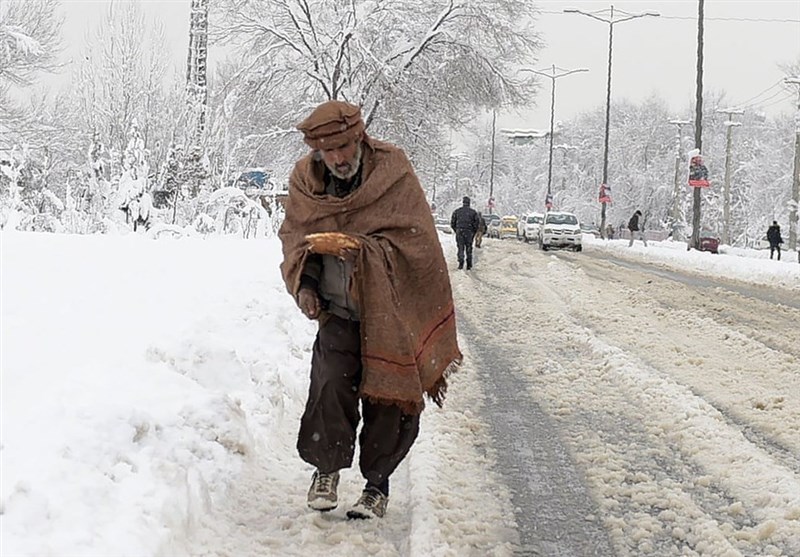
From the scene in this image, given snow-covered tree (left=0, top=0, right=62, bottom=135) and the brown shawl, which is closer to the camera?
the brown shawl

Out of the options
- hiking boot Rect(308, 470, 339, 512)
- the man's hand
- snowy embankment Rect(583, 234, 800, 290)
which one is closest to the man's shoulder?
the man's hand

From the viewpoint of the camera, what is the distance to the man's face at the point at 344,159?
4195 mm

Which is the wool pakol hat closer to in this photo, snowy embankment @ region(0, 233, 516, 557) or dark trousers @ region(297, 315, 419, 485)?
dark trousers @ region(297, 315, 419, 485)

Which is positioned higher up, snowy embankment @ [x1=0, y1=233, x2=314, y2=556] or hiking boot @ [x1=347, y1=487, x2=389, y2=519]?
snowy embankment @ [x1=0, y1=233, x2=314, y2=556]

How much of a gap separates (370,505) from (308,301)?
3.15 feet

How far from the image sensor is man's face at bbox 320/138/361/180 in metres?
4.20

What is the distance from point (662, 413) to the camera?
21.5 ft

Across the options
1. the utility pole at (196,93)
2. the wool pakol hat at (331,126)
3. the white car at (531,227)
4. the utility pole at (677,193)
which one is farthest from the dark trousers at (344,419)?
the utility pole at (677,193)

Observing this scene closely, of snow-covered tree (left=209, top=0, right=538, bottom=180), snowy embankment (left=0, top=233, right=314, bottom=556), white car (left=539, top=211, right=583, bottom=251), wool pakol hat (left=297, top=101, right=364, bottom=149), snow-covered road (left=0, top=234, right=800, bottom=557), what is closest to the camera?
snowy embankment (left=0, top=233, right=314, bottom=556)

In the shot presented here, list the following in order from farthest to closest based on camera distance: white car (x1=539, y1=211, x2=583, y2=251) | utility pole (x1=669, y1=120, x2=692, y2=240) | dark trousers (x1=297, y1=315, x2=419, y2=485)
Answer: utility pole (x1=669, y1=120, x2=692, y2=240), white car (x1=539, y1=211, x2=583, y2=251), dark trousers (x1=297, y1=315, x2=419, y2=485)

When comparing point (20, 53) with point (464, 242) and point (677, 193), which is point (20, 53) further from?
point (677, 193)

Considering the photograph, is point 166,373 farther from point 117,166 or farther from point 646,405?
point 117,166

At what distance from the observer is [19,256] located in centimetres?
757

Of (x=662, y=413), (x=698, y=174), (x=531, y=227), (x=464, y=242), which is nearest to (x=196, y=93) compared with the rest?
(x=464, y=242)
